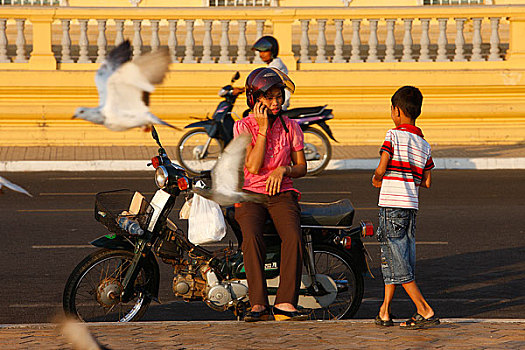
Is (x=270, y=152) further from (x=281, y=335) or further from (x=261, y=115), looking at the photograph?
(x=281, y=335)

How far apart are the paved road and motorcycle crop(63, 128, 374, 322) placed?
0.59 metres

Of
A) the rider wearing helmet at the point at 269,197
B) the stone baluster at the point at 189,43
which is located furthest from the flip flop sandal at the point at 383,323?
the stone baluster at the point at 189,43

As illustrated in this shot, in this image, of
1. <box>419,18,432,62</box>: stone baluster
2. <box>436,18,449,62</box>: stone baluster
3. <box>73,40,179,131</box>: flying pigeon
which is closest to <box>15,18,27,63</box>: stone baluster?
<box>419,18,432,62</box>: stone baluster

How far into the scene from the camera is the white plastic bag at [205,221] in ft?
19.3

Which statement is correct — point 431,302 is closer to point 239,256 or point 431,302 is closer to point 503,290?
point 503,290

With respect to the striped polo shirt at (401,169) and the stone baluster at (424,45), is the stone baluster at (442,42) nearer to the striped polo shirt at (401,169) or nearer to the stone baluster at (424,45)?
the stone baluster at (424,45)

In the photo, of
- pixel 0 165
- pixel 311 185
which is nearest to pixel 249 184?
pixel 311 185

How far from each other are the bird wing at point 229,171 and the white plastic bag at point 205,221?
1.65m

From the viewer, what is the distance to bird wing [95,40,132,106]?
2794 millimetres

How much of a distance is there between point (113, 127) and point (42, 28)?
1655 cm

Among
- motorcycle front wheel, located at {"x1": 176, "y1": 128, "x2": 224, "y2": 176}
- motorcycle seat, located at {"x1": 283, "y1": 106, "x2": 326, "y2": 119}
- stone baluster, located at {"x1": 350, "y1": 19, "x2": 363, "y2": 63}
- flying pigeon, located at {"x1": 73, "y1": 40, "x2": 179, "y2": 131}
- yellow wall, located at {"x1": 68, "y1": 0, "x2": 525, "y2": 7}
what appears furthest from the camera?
yellow wall, located at {"x1": 68, "y1": 0, "x2": 525, "y2": 7}

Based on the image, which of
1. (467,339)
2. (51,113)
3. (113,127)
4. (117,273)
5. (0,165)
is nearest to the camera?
(113,127)

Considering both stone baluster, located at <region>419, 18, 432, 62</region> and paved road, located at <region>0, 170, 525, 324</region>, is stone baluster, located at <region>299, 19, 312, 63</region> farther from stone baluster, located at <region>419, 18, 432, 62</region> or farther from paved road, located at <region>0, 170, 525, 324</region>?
paved road, located at <region>0, 170, 525, 324</region>

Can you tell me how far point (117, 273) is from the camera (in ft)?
20.5
